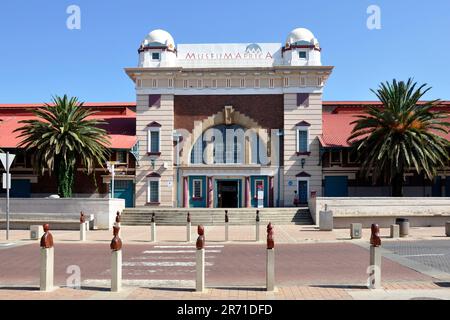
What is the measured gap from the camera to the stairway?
31.2 metres

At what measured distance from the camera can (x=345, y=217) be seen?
28453 mm

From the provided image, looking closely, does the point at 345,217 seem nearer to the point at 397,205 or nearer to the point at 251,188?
the point at 397,205

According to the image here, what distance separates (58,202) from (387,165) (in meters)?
20.8

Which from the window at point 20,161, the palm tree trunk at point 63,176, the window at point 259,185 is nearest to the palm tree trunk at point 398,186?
the window at point 259,185

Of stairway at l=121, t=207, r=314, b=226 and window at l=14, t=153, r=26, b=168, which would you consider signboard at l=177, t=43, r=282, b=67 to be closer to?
stairway at l=121, t=207, r=314, b=226

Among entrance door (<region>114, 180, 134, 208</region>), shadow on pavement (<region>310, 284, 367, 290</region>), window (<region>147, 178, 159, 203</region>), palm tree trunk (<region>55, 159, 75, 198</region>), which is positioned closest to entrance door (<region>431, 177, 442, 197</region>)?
window (<region>147, 178, 159, 203</region>)

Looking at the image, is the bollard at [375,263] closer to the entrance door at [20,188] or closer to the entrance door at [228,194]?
the entrance door at [228,194]

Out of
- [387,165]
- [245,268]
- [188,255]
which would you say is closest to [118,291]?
[245,268]

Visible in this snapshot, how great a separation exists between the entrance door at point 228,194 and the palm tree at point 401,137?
419 inches

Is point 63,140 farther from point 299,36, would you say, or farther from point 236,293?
point 236,293

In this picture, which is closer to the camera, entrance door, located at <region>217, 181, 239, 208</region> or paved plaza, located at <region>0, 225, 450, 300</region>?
paved plaza, located at <region>0, 225, 450, 300</region>

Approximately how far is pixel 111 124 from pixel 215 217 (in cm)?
1530

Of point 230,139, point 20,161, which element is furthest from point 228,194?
point 20,161

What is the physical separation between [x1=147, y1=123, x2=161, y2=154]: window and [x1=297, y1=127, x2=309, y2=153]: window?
35.4 feet
